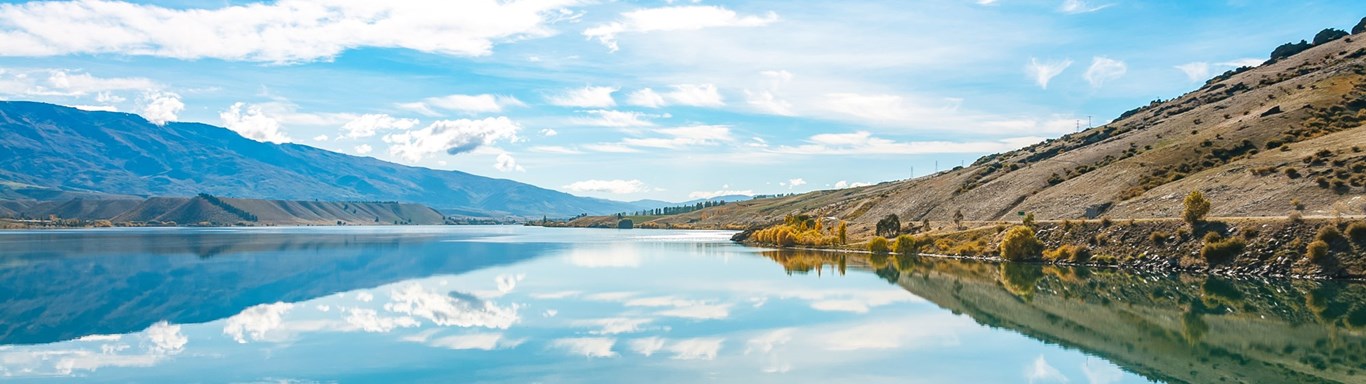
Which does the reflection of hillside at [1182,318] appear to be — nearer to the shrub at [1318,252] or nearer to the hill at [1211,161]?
the shrub at [1318,252]

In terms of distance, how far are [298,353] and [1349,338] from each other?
161 feet

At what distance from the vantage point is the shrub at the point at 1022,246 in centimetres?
9250

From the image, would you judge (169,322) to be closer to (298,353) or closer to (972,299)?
(298,353)

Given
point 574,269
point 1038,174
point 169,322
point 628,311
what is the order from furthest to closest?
1. point 1038,174
2. point 574,269
3. point 628,311
4. point 169,322

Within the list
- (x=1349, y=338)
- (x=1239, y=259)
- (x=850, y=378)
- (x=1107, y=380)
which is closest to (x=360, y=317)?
(x=850, y=378)

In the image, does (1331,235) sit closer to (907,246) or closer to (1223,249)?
(1223,249)

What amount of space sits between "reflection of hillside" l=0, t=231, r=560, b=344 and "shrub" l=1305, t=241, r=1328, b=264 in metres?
75.2

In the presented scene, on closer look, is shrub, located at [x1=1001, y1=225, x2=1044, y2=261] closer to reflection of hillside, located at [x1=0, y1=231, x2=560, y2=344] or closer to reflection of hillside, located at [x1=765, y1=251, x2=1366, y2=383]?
reflection of hillside, located at [x1=765, y1=251, x2=1366, y2=383]

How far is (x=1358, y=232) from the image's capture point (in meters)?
65.9

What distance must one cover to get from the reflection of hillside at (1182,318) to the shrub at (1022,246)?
11.7 metres

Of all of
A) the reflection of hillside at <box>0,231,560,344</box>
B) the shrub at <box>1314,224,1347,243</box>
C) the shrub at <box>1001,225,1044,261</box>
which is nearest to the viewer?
the reflection of hillside at <box>0,231,560,344</box>

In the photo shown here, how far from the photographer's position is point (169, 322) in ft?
168

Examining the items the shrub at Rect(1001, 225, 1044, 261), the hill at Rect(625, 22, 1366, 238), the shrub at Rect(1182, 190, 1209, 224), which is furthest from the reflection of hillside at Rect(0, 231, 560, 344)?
the hill at Rect(625, 22, 1366, 238)

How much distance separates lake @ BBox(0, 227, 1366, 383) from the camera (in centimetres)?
3491
